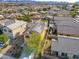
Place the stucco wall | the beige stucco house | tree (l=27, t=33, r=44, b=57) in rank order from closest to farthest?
the stucco wall, tree (l=27, t=33, r=44, b=57), the beige stucco house

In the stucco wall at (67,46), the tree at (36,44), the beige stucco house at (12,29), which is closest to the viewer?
the stucco wall at (67,46)

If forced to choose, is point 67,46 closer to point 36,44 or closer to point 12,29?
point 36,44

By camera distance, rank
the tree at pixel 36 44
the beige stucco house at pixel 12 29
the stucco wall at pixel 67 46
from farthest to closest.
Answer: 1. the beige stucco house at pixel 12 29
2. the tree at pixel 36 44
3. the stucco wall at pixel 67 46

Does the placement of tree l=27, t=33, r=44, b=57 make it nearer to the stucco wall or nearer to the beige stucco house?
the stucco wall

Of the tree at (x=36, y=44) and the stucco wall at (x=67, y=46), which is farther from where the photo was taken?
the tree at (x=36, y=44)

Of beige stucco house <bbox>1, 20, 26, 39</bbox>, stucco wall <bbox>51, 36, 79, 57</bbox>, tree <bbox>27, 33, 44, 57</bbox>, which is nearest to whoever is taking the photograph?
stucco wall <bbox>51, 36, 79, 57</bbox>

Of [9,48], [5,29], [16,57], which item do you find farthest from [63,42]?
[5,29]

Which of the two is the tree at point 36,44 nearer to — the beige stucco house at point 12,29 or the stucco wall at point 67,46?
the stucco wall at point 67,46

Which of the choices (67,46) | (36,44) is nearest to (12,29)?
(36,44)

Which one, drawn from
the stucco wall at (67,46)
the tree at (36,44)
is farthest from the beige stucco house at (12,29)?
the stucco wall at (67,46)

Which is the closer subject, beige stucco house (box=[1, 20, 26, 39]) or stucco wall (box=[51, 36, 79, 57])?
stucco wall (box=[51, 36, 79, 57])

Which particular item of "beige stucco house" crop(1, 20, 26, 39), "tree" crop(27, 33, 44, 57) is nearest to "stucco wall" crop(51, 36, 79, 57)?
"tree" crop(27, 33, 44, 57)
